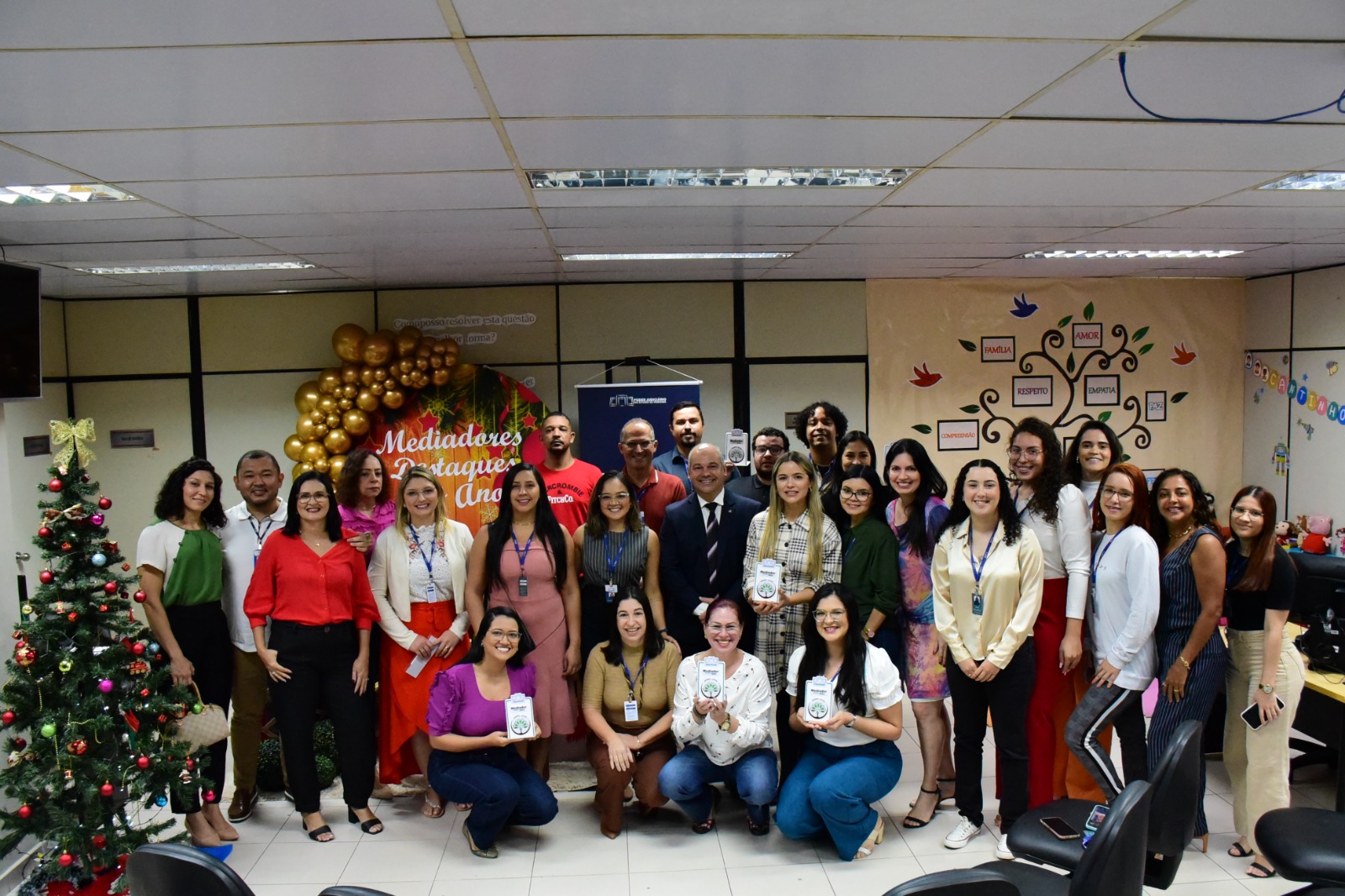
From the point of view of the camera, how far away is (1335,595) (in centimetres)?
375

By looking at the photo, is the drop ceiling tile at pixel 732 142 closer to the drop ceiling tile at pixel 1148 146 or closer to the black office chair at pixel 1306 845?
the drop ceiling tile at pixel 1148 146

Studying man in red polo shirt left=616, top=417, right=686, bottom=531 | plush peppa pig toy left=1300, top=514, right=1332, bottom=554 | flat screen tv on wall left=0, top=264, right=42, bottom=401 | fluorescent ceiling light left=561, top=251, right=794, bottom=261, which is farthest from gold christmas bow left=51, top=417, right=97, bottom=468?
plush peppa pig toy left=1300, top=514, right=1332, bottom=554

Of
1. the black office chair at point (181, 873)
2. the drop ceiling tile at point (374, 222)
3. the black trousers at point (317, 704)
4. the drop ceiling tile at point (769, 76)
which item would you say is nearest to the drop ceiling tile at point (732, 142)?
the drop ceiling tile at point (769, 76)

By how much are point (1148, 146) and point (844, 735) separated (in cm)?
236

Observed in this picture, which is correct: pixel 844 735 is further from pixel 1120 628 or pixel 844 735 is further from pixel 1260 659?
pixel 1260 659

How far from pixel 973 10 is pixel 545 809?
3247 mm

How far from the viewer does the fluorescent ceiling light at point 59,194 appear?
2928 mm

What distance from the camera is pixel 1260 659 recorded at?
333 centimetres

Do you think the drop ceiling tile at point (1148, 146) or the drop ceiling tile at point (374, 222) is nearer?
the drop ceiling tile at point (1148, 146)

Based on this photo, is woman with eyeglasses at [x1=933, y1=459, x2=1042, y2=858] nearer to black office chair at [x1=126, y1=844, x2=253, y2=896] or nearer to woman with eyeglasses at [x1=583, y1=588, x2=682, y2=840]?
woman with eyeglasses at [x1=583, y1=588, x2=682, y2=840]

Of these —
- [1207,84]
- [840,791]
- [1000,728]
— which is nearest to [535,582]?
[840,791]

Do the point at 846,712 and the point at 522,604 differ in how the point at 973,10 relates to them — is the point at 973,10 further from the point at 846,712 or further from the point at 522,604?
the point at 522,604

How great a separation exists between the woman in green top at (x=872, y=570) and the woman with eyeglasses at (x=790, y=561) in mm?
103

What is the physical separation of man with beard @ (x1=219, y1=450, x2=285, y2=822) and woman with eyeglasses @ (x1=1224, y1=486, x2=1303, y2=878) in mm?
3942
